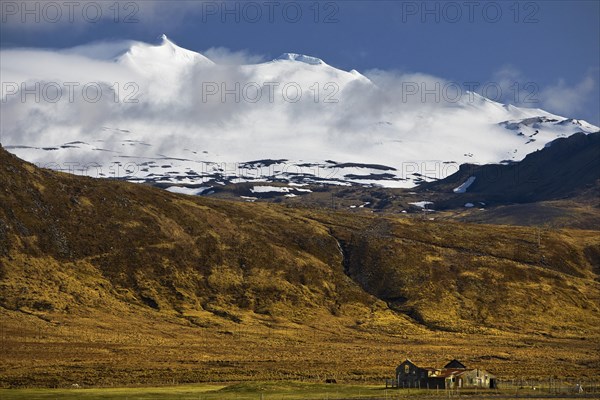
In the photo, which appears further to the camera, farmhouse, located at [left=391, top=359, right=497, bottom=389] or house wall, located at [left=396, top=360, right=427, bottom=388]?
house wall, located at [left=396, top=360, right=427, bottom=388]

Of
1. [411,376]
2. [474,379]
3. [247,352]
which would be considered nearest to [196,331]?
[247,352]

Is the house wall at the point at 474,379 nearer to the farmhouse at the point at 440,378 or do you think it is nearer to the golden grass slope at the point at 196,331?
the farmhouse at the point at 440,378

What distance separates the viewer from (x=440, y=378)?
119 meters

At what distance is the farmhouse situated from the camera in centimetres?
11875

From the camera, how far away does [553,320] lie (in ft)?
655

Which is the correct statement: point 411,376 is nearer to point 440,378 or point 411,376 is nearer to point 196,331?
point 440,378

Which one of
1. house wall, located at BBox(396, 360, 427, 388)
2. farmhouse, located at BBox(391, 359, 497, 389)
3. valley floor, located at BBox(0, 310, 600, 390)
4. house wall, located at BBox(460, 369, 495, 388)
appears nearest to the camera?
farmhouse, located at BBox(391, 359, 497, 389)

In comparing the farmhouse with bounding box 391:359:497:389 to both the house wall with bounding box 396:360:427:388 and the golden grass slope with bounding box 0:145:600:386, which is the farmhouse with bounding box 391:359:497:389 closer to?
the house wall with bounding box 396:360:427:388

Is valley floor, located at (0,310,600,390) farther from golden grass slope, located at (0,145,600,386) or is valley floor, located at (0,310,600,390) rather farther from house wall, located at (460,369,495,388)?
house wall, located at (460,369,495,388)

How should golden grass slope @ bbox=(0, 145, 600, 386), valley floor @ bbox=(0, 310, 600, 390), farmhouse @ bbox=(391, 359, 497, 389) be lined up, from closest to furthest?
farmhouse @ bbox=(391, 359, 497, 389)
valley floor @ bbox=(0, 310, 600, 390)
golden grass slope @ bbox=(0, 145, 600, 386)

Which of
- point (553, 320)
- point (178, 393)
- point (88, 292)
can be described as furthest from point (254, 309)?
point (178, 393)

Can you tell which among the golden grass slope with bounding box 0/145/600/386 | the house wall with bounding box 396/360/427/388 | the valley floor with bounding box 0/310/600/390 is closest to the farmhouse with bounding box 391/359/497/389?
the house wall with bounding box 396/360/427/388

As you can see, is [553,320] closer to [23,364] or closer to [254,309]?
[254,309]

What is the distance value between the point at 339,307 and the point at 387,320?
10455 millimetres
